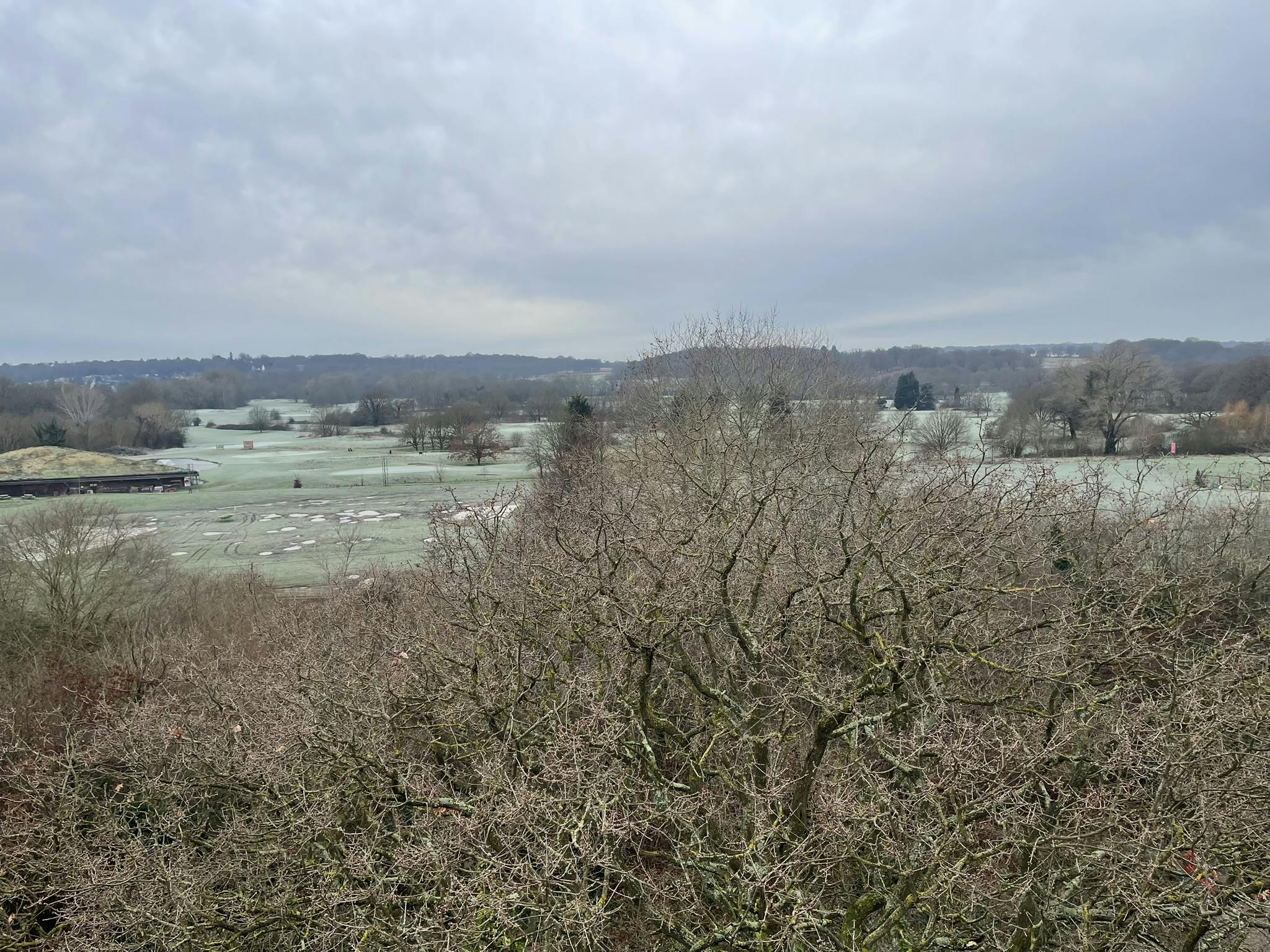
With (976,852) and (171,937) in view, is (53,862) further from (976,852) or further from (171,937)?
(976,852)

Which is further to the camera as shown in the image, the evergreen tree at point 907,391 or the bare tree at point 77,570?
the evergreen tree at point 907,391

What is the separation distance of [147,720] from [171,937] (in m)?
3.42

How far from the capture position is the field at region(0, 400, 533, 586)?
98.2 ft

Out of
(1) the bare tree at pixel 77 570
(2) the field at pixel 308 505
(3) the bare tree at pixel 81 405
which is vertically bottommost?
(2) the field at pixel 308 505

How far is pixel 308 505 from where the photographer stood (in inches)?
1802

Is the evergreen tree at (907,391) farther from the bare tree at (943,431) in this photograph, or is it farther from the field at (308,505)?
the field at (308,505)

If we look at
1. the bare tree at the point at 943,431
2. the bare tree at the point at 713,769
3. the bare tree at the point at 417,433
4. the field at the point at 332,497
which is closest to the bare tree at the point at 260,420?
the field at the point at 332,497

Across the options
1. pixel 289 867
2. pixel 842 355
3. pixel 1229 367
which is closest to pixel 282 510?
pixel 842 355

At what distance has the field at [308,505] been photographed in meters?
29.9

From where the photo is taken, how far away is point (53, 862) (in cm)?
842

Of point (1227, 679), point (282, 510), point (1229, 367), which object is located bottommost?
point (282, 510)

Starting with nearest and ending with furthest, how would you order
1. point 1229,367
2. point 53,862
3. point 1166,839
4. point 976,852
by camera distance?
point 976,852, point 1166,839, point 53,862, point 1229,367

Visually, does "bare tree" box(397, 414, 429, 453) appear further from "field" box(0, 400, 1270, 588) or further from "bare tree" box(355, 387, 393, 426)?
"bare tree" box(355, 387, 393, 426)

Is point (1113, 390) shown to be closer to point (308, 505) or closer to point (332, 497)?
point (308, 505)
